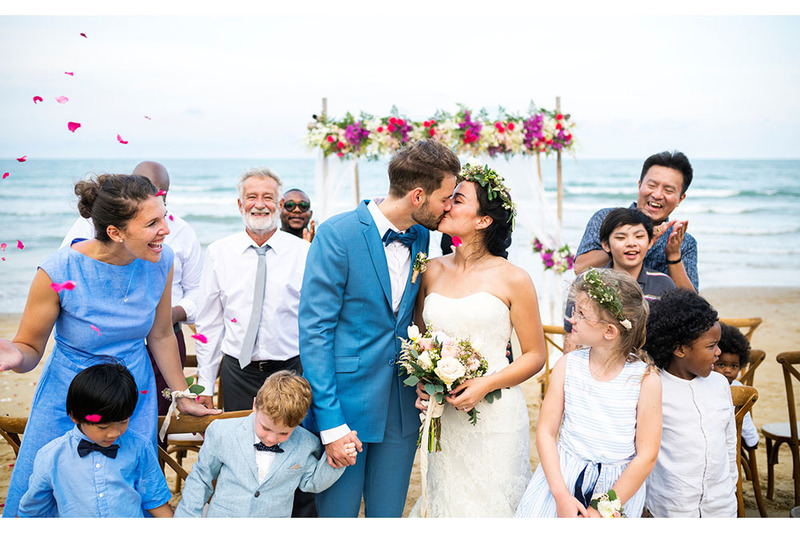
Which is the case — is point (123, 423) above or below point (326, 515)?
above

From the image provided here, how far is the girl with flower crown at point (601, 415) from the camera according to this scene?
9.93 ft

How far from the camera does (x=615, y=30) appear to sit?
2569 cm

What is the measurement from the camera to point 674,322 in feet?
11.1

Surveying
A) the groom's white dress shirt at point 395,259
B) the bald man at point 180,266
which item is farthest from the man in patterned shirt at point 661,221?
the bald man at point 180,266

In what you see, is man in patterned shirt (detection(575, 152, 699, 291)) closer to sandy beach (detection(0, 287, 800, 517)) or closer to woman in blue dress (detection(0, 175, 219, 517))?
sandy beach (detection(0, 287, 800, 517))

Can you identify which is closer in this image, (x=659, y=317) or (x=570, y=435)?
(x=570, y=435)

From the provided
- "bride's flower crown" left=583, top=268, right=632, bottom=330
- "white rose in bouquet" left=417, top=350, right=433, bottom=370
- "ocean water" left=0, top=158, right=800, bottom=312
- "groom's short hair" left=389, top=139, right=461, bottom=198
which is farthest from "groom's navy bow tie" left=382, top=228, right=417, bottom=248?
"ocean water" left=0, top=158, right=800, bottom=312

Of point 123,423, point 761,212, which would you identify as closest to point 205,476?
point 123,423

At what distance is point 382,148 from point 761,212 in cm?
2408

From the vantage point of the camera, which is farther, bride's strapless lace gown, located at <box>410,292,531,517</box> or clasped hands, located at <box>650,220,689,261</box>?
clasped hands, located at <box>650,220,689,261</box>

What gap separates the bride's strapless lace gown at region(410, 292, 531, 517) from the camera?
338cm

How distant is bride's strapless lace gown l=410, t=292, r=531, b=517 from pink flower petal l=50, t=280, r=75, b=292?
185cm

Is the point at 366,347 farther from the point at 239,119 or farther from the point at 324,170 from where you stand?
the point at 239,119

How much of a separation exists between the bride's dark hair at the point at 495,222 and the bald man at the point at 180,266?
264 cm
